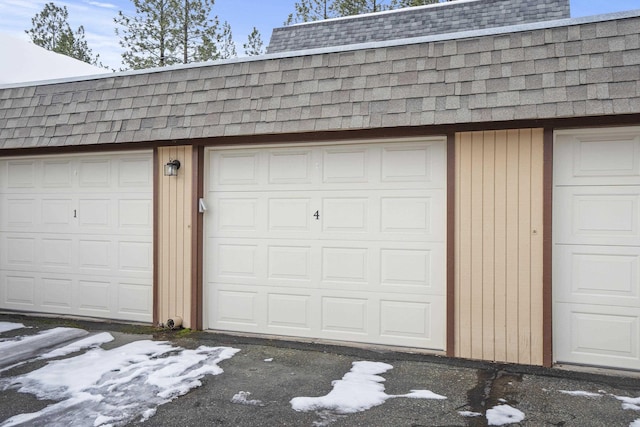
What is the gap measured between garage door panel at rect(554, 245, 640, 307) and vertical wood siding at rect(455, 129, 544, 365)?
22cm

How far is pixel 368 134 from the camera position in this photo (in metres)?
4.70

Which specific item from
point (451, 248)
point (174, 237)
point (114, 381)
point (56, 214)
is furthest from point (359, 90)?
point (56, 214)

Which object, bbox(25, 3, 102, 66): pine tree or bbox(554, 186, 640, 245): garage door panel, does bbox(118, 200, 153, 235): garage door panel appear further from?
bbox(25, 3, 102, 66): pine tree

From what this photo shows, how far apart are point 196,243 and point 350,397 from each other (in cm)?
255

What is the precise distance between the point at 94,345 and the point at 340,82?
11.2 feet

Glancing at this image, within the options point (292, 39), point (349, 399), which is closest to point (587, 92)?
point (349, 399)

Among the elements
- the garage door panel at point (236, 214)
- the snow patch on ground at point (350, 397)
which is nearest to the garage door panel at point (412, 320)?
the snow patch on ground at point (350, 397)

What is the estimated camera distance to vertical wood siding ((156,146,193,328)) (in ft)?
17.7

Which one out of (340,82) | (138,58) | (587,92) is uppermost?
(138,58)

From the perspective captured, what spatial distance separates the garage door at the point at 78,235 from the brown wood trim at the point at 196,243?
615 millimetres

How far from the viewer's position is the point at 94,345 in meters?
4.88

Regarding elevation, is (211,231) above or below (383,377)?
above

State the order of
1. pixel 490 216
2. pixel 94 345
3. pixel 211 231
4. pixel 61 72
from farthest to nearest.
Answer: pixel 61 72 → pixel 211 231 → pixel 94 345 → pixel 490 216

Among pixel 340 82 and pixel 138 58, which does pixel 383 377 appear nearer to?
pixel 340 82
